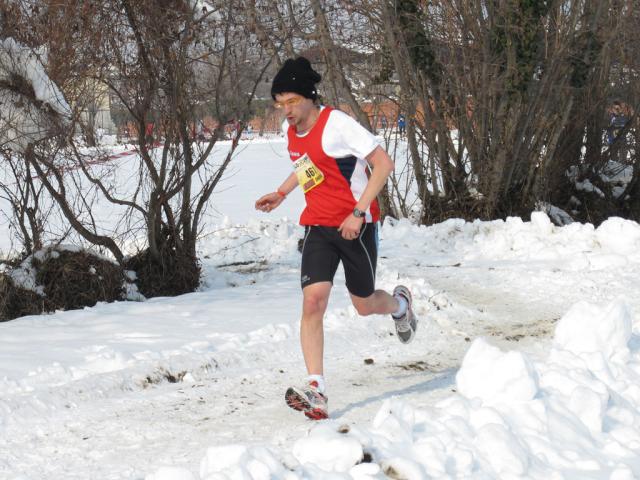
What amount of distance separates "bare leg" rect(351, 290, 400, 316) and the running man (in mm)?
382

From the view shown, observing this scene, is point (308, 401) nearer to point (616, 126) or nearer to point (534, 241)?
point (534, 241)

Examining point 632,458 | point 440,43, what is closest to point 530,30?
point 440,43

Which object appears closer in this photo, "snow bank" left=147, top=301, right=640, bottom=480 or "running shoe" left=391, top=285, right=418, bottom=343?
"snow bank" left=147, top=301, right=640, bottom=480

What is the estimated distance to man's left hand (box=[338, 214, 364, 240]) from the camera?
15.9ft

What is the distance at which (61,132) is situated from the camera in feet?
24.8

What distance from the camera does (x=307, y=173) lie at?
16.5ft

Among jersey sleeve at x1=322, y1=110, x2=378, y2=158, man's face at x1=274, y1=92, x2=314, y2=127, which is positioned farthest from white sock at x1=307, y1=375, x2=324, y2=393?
man's face at x1=274, y1=92, x2=314, y2=127

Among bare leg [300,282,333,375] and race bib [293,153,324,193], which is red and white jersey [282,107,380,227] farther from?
bare leg [300,282,333,375]

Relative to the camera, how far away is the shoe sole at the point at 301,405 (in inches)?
190

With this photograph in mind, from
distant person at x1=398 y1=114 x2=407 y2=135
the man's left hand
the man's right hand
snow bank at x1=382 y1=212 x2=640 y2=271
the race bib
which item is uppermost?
distant person at x1=398 y1=114 x2=407 y2=135

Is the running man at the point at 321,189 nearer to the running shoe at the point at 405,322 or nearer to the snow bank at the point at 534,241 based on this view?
the running shoe at the point at 405,322

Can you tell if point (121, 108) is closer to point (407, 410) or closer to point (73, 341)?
point (73, 341)

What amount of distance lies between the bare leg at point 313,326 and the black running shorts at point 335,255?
5 cm

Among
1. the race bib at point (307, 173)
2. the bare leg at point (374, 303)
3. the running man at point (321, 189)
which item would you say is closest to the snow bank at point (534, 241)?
the bare leg at point (374, 303)
